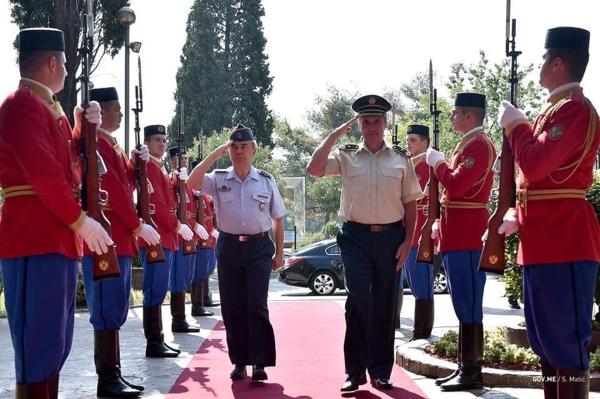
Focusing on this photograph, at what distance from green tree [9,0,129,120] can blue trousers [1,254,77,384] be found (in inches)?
750

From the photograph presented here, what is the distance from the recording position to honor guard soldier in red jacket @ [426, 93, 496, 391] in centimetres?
695

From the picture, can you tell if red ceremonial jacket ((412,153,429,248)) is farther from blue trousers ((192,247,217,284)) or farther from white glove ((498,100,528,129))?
white glove ((498,100,528,129))

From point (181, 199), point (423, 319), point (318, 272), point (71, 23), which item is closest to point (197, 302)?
point (181, 199)

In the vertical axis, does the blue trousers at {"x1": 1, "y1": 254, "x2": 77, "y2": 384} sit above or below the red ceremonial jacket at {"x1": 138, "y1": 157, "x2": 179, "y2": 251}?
below

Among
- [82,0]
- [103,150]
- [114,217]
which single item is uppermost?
[82,0]

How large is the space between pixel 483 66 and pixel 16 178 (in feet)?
129

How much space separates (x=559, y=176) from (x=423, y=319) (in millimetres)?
5245

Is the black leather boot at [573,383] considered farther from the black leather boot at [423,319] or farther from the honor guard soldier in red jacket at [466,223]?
the black leather boot at [423,319]

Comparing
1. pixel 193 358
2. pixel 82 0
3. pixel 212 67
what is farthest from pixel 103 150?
pixel 212 67

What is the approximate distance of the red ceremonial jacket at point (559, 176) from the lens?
4754 mm

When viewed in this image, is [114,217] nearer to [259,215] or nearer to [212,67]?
[259,215]

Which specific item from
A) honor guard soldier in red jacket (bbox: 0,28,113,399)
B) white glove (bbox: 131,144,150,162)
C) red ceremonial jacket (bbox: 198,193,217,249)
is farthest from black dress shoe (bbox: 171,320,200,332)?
honor guard soldier in red jacket (bbox: 0,28,113,399)

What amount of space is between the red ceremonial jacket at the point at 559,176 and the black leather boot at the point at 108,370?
11.1 feet

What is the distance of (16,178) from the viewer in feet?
15.6
